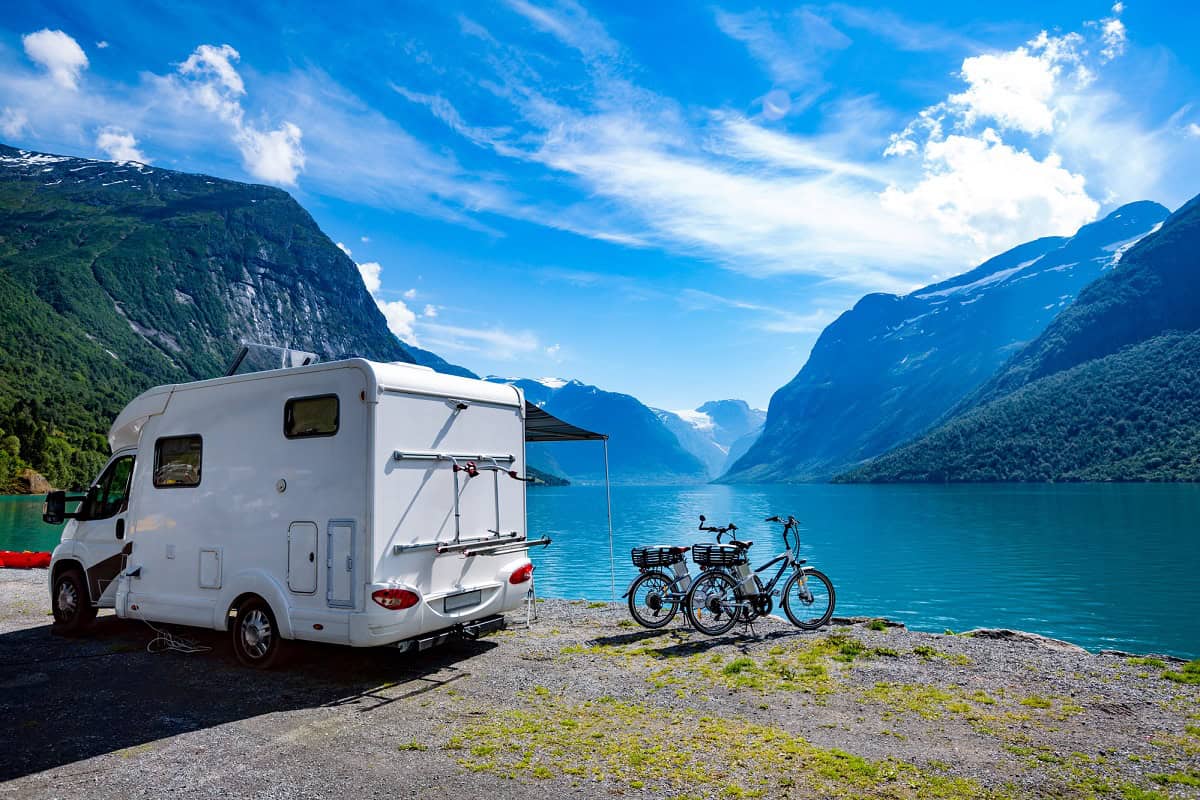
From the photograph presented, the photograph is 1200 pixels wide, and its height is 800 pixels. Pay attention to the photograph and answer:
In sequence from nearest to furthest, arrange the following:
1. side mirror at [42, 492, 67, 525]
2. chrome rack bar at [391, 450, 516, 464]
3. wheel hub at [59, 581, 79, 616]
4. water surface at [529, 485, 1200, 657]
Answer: chrome rack bar at [391, 450, 516, 464] → side mirror at [42, 492, 67, 525] → wheel hub at [59, 581, 79, 616] → water surface at [529, 485, 1200, 657]

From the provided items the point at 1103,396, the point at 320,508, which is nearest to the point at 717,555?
the point at 320,508

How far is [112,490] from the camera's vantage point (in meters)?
9.65

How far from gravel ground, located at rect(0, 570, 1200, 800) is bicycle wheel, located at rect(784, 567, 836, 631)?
662 millimetres

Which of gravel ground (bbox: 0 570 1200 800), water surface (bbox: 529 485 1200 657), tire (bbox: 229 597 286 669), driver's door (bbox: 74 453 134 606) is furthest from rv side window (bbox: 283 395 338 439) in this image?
water surface (bbox: 529 485 1200 657)

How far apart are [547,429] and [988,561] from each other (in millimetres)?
34485

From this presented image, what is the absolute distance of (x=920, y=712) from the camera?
6.50 m

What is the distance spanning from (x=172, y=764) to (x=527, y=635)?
518 centimetres

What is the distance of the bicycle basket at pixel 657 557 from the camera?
406 inches

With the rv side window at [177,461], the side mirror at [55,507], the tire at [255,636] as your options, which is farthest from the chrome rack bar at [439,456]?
the side mirror at [55,507]

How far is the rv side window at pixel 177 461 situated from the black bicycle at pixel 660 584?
570cm

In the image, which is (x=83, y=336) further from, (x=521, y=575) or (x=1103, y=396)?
(x=1103, y=396)

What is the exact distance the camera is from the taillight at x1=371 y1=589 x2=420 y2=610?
7.01m

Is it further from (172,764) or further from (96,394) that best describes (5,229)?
(172,764)

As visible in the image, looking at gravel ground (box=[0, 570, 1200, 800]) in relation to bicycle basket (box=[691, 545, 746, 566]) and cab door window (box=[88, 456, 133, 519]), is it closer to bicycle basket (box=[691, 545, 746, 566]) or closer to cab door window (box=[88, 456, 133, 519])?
bicycle basket (box=[691, 545, 746, 566])
